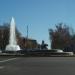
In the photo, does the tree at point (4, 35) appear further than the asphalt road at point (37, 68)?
Yes

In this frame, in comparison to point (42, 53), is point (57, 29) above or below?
above

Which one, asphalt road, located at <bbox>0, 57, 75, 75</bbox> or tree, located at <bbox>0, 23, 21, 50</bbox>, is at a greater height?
tree, located at <bbox>0, 23, 21, 50</bbox>

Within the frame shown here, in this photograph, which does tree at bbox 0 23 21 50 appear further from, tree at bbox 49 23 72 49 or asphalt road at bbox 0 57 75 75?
asphalt road at bbox 0 57 75 75

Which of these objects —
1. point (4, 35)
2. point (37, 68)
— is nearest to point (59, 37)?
point (4, 35)

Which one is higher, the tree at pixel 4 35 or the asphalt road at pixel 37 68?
the tree at pixel 4 35

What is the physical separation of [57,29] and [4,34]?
22.9m

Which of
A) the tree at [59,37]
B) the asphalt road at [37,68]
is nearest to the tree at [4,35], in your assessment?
the tree at [59,37]

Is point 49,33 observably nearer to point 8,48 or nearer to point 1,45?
point 1,45

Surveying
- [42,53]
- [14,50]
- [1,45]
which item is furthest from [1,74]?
[1,45]

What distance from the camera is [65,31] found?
114 m

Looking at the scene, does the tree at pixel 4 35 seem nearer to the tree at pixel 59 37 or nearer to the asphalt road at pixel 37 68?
the tree at pixel 59 37

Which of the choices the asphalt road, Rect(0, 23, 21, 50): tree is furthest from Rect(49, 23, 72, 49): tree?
the asphalt road

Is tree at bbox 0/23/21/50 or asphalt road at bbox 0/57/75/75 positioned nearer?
asphalt road at bbox 0/57/75/75

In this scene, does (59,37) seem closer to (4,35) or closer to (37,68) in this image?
(4,35)
